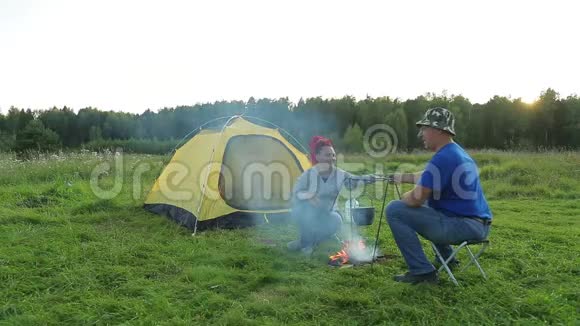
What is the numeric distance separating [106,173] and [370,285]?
7.61 metres

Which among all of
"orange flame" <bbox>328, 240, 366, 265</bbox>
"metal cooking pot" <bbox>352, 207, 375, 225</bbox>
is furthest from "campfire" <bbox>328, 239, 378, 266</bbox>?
"metal cooking pot" <bbox>352, 207, 375, 225</bbox>

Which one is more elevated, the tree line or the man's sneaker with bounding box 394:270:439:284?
the tree line

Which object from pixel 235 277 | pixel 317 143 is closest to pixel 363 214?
pixel 317 143

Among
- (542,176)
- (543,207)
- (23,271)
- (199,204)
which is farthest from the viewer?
(542,176)

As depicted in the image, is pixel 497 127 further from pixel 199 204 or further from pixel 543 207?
pixel 199 204

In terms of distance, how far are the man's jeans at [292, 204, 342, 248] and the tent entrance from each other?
1.60 m

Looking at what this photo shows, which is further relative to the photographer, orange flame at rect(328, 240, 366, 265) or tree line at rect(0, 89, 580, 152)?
tree line at rect(0, 89, 580, 152)

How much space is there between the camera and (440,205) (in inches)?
128

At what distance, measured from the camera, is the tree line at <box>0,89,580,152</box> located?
2378 cm

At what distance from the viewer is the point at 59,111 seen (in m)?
38.9

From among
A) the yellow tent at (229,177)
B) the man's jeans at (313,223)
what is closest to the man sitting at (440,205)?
the man's jeans at (313,223)

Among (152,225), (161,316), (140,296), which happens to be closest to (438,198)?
(161,316)

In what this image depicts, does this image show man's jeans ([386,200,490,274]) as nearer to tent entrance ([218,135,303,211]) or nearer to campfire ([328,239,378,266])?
campfire ([328,239,378,266])

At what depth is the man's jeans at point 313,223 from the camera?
14.6 feet
